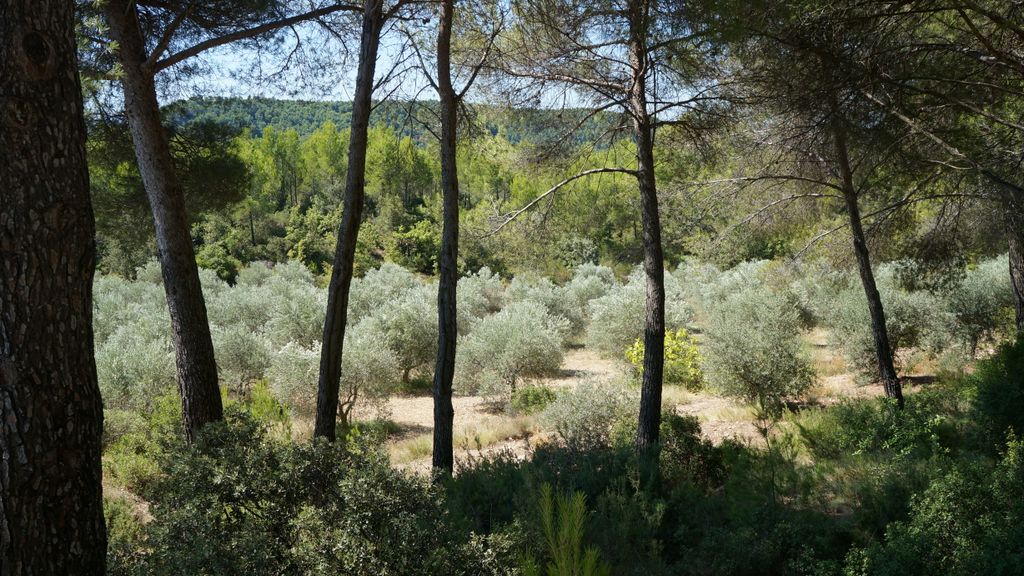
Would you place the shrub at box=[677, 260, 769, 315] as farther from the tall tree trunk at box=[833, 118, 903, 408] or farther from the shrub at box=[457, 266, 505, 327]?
the tall tree trunk at box=[833, 118, 903, 408]

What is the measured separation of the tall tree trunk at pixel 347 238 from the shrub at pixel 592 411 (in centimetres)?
382

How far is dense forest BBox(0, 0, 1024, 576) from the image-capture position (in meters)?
2.32

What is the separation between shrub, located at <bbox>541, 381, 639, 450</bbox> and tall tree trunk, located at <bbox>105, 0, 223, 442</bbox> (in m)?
4.62

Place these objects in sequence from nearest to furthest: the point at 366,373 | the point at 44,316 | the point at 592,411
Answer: the point at 44,316, the point at 592,411, the point at 366,373

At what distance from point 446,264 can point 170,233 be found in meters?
2.46

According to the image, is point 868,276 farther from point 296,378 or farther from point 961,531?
point 296,378

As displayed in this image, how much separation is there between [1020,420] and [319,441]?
6.00 m

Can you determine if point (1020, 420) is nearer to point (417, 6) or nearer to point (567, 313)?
point (417, 6)

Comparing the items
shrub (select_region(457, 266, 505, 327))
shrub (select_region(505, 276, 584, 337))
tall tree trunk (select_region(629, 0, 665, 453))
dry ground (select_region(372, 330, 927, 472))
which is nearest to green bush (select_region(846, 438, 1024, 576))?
tall tree trunk (select_region(629, 0, 665, 453))

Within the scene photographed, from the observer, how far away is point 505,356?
43.4 ft

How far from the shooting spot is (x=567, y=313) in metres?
21.9

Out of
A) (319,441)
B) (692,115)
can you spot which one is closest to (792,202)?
(692,115)

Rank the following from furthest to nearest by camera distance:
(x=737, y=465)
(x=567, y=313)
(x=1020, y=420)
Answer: (x=567, y=313)
(x=737, y=465)
(x=1020, y=420)

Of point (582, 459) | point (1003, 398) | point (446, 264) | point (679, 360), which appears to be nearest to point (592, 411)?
point (582, 459)
